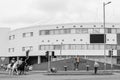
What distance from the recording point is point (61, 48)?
72438 mm

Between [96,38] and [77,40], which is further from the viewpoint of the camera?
[77,40]

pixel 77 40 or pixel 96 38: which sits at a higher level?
pixel 96 38

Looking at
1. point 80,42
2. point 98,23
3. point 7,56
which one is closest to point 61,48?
point 80,42

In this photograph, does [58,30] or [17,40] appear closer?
[58,30]

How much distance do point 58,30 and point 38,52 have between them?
684cm

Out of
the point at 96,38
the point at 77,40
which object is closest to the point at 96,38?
the point at 96,38

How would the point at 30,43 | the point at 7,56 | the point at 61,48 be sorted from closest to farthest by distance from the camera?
the point at 61,48
the point at 30,43
the point at 7,56

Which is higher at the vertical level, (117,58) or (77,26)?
(77,26)

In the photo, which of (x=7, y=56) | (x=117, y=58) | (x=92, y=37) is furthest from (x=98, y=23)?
(x=7, y=56)

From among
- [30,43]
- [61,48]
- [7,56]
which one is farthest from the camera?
[7,56]

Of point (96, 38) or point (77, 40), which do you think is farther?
point (77, 40)

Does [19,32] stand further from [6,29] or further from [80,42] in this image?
[80,42]

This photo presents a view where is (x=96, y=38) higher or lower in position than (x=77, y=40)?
higher

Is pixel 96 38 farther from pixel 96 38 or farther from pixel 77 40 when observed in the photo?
pixel 77 40
